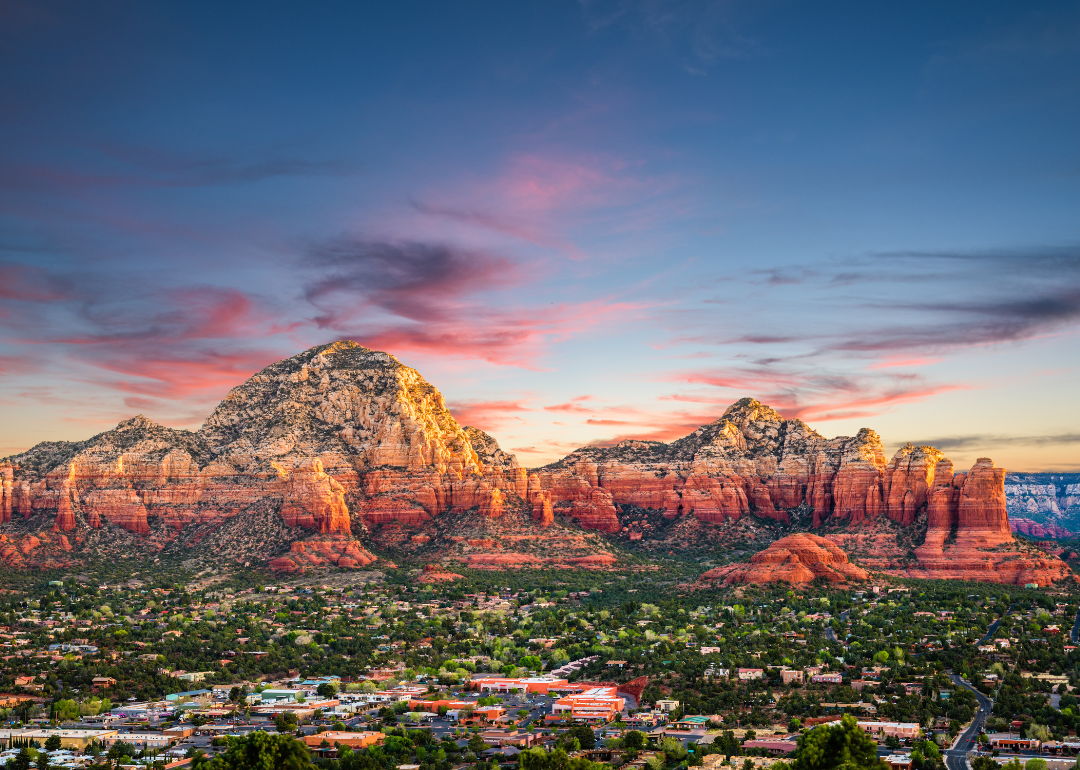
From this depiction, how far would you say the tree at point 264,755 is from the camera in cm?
7706

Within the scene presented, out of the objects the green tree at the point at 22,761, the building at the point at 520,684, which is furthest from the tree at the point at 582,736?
the green tree at the point at 22,761

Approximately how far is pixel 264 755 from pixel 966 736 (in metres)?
57.4

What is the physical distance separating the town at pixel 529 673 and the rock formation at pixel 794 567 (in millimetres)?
3466

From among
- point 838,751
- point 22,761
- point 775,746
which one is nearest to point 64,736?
point 22,761

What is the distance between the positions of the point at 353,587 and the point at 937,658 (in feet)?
318

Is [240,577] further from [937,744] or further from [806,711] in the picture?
[937,744]

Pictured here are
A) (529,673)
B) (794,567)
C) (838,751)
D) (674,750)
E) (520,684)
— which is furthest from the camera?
(794,567)

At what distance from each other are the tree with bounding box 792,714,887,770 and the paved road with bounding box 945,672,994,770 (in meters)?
9.49

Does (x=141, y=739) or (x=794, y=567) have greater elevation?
(x=794, y=567)

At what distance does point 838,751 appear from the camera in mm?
75312

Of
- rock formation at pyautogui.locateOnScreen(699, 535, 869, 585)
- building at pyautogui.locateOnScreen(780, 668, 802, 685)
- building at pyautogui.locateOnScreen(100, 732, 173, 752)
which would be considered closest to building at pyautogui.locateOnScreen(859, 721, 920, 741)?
building at pyautogui.locateOnScreen(780, 668, 802, 685)

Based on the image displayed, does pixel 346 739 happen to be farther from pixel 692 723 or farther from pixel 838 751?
pixel 838 751

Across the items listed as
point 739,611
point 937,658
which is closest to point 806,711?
point 937,658

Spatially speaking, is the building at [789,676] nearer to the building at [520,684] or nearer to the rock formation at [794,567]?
the building at [520,684]
